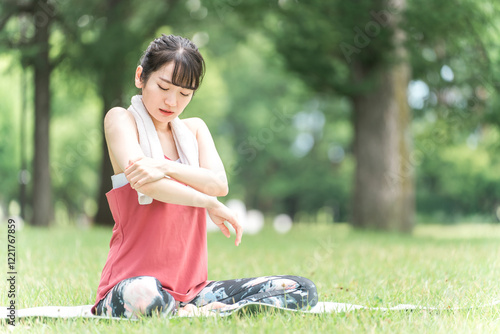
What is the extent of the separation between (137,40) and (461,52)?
6927mm

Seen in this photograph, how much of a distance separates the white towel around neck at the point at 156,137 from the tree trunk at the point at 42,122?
10205 mm

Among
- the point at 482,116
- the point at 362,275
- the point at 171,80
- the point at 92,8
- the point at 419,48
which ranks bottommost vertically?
the point at 362,275

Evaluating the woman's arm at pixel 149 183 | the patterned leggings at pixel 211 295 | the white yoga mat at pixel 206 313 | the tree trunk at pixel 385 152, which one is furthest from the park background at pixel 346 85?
the woman's arm at pixel 149 183

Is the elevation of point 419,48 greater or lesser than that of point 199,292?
greater

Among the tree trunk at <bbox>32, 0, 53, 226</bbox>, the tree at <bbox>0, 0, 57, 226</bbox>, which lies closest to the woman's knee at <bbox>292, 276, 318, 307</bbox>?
the tree at <bbox>0, 0, 57, 226</bbox>

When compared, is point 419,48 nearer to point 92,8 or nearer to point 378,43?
point 378,43

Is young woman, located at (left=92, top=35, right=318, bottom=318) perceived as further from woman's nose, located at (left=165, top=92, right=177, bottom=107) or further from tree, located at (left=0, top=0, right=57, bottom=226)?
tree, located at (left=0, top=0, right=57, bottom=226)

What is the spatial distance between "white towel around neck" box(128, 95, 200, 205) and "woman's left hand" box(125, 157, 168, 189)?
18cm

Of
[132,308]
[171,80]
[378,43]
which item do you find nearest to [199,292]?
[132,308]

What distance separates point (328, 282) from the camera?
194 inches

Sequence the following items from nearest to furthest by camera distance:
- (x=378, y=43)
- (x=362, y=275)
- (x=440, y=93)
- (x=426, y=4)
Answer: (x=362, y=275) < (x=426, y=4) < (x=378, y=43) < (x=440, y=93)

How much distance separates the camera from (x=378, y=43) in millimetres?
11391

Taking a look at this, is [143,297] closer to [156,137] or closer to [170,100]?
[156,137]

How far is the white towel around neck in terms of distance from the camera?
3260mm
